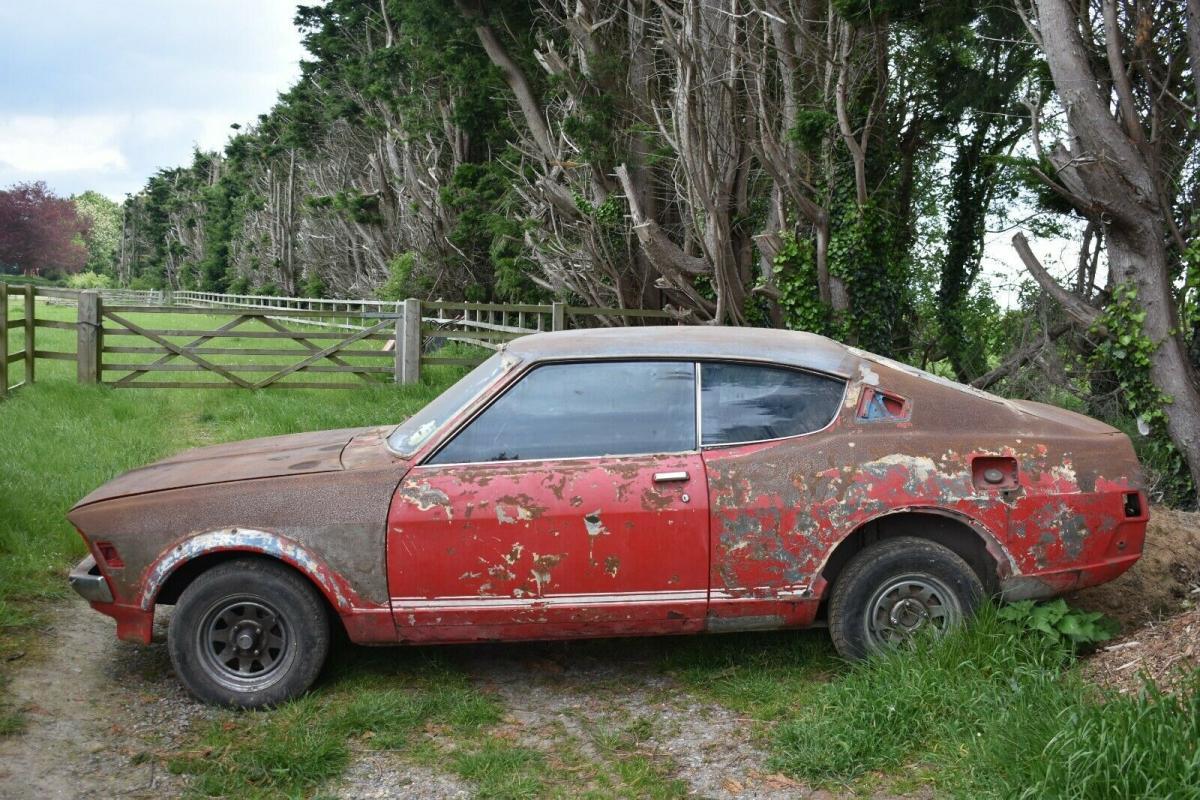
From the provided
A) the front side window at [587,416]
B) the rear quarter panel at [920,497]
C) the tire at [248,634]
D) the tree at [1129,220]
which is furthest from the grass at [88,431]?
the tree at [1129,220]

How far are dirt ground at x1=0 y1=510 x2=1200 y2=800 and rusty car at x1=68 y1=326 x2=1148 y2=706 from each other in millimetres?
367

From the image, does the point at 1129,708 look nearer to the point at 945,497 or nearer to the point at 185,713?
the point at 945,497

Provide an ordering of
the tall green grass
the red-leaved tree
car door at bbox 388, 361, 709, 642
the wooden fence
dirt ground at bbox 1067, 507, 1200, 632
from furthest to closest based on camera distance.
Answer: the red-leaved tree < the wooden fence < dirt ground at bbox 1067, 507, 1200, 632 < car door at bbox 388, 361, 709, 642 < the tall green grass

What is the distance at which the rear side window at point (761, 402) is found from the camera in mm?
4758

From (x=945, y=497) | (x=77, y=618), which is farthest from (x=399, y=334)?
(x=945, y=497)

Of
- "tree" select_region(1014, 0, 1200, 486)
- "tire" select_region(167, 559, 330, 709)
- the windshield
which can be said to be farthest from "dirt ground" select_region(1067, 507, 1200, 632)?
"tire" select_region(167, 559, 330, 709)

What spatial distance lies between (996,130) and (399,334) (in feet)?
32.3

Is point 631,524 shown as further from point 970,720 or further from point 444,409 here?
point 970,720

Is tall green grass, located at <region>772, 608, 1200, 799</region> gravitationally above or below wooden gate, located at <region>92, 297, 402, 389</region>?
below

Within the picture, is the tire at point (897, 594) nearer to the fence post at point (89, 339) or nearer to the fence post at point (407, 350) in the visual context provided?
the fence post at point (407, 350)

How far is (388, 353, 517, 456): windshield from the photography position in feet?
15.9

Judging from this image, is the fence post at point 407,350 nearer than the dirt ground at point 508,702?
No

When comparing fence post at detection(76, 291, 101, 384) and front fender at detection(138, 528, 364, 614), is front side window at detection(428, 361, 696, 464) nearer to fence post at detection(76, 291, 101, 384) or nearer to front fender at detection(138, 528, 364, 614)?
front fender at detection(138, 528, 364, 614)

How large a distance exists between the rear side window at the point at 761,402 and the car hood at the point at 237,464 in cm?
177
